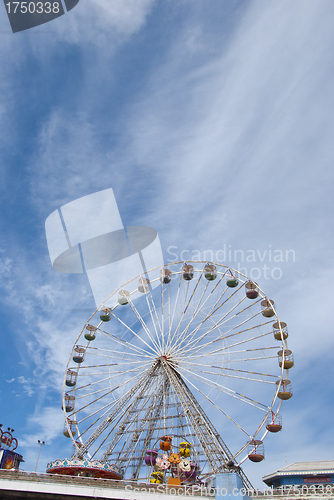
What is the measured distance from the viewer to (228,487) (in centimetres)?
2383

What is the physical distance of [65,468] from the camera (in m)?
30.6

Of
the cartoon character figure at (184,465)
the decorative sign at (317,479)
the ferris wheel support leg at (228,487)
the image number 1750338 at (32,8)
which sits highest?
the image number 1750338 at (32,8)

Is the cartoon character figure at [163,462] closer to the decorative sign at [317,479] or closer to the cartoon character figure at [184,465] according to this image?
the cartoon character figure at [184,465]

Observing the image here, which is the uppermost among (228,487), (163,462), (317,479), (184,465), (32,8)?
(32,8)

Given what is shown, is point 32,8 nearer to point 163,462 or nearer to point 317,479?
point 163,462

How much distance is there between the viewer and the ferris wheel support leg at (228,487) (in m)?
23.4

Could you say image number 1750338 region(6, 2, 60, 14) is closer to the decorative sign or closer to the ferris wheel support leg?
the ferris wheel support leg

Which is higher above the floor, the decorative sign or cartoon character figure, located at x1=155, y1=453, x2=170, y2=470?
the decorative sign

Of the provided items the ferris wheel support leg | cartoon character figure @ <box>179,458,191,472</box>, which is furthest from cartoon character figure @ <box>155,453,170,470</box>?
the ferris wheel support leg

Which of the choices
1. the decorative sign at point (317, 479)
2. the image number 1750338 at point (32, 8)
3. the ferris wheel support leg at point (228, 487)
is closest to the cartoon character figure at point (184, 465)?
the ferris wheel support leg at point (228, 487)

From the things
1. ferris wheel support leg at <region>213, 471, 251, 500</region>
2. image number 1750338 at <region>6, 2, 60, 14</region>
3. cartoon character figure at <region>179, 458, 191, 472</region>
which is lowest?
ferris wheel support leg at <region>213, 471, 251, 500</region>

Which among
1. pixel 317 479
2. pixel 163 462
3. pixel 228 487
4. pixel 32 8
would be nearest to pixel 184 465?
pixel 163 462

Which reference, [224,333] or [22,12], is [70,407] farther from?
[22,12]

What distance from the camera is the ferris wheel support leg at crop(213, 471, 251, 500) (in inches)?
921
